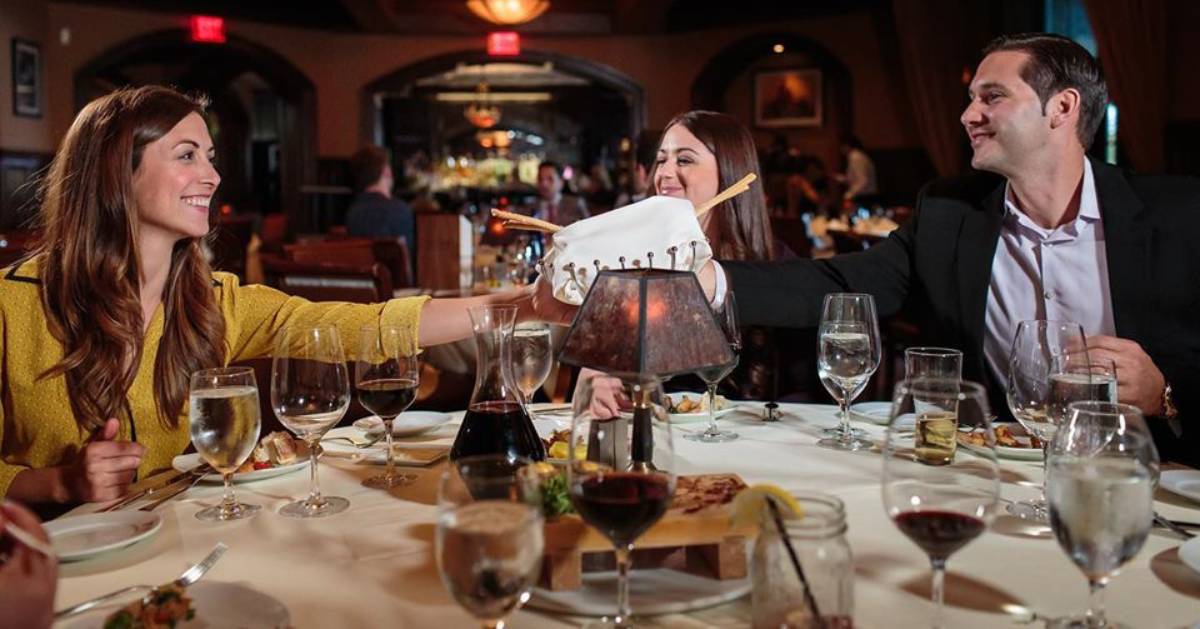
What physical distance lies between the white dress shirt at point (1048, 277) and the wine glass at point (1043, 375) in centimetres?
90

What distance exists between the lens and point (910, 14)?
11.0m

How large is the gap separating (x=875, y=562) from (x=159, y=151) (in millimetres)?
1632

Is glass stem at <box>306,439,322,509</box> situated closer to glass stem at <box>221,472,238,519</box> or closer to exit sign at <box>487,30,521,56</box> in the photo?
glass stem at <box>221,472,238,519</box>

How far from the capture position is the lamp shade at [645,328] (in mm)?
1225

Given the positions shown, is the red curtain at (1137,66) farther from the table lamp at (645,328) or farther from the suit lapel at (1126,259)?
the table lamp at (645,328)

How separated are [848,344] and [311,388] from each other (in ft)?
2.99

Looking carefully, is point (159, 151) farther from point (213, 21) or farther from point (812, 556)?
point (213, 21)

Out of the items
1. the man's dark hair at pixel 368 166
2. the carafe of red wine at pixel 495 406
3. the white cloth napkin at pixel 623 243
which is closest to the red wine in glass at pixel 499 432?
the carafe of red wine at pixel 495 406

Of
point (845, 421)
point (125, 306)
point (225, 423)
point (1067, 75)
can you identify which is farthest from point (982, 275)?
point (125, 306)

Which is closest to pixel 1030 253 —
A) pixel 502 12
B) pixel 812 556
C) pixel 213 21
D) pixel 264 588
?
pixel 812 556

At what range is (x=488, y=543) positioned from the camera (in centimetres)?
85

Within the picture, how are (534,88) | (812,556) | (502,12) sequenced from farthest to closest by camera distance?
(534,88) < (502,12) < (812,556)

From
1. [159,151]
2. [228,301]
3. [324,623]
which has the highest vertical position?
[159,151]

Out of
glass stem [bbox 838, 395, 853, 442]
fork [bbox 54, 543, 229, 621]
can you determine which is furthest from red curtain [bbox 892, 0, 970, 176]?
fork [bbox 54, 543, 229, 621]
